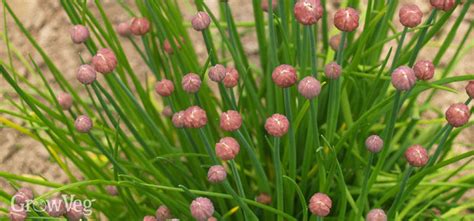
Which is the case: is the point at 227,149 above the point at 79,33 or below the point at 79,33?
below

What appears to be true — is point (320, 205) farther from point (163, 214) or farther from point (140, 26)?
point (140, 26)

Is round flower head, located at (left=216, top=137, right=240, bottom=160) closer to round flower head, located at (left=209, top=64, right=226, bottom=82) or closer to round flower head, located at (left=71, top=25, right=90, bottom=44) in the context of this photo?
round flower head, located at (left=209, top=64, right=226, bottom=82)

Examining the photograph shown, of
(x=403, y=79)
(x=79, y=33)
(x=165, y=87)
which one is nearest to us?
(x=403, y=79)

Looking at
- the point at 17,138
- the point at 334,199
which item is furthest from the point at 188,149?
the point at 17,138

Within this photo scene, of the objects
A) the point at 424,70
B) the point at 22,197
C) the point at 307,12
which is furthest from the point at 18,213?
the point at 424,70

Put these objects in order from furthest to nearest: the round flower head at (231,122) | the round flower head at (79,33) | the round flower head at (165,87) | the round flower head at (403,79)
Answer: the round flower head at (165,87) < the round flower head at (79,33) < the round flower head at (231,122) < the round flower head at (403,79)

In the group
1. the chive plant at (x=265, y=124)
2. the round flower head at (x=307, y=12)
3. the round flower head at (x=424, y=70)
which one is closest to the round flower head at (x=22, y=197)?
the chive plant at (x=265, y=124)

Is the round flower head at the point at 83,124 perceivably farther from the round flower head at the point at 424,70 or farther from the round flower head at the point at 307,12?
the round flower head at the point at 424,70

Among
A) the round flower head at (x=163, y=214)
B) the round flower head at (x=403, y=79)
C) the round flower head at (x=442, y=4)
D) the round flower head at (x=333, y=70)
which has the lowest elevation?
the round flower head at (x=163, y=214)

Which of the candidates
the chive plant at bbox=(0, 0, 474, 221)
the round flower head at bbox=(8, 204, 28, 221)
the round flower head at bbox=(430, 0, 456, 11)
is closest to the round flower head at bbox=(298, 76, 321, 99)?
the chive plant at bbox=(0, 0, 474, 221)
